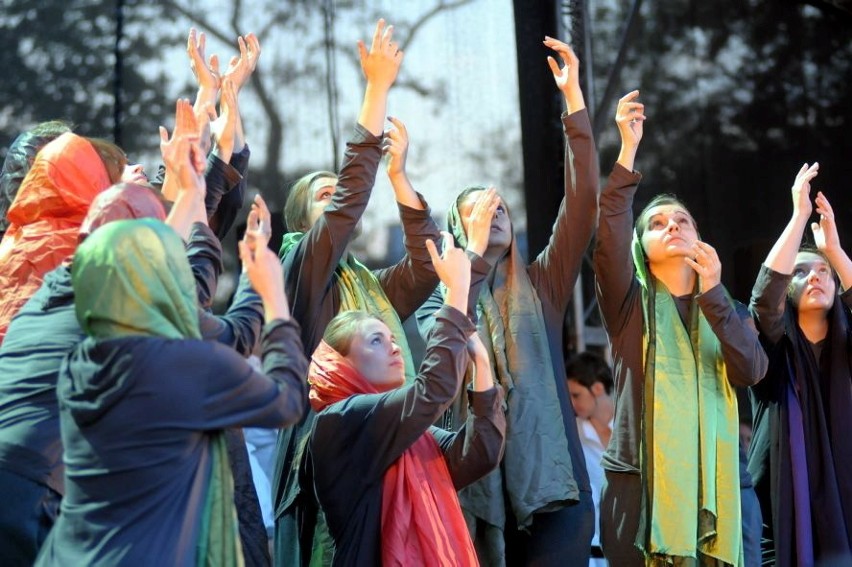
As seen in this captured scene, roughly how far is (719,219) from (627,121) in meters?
3.43

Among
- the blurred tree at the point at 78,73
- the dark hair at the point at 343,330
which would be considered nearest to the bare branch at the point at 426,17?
the blurred tree at the point at 78,73

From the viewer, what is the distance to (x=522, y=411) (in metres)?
3.62

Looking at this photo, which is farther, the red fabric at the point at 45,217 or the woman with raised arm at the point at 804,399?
the woman with raised arm at the point at 804,399

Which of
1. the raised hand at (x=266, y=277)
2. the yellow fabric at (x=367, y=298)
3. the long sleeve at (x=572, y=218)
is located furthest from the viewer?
the long sleeve at (x=572, y=218)

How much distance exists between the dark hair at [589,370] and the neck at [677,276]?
6.70 feet

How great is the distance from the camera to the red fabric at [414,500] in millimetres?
3045

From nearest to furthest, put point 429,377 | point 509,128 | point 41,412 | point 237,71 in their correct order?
1. point 41,412
2. point 429,377
3. point 237,71
4. point 509,128

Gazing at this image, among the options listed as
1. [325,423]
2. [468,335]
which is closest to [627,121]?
[468,335]

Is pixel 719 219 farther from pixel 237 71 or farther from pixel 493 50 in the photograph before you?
pixel 237 71

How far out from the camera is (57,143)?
122 inches

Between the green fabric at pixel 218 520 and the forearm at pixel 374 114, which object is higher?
the forearm at pixel 374 114

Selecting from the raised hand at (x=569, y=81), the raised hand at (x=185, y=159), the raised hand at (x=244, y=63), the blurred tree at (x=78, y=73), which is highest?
the blurred tree at (x=78, y=73)

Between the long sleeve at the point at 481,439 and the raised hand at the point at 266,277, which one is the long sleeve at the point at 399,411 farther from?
the raised hand at the point at 266,277

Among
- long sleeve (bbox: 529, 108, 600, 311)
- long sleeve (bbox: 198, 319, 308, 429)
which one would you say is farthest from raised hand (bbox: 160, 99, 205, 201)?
long sleeve (bbox: 529, 108, 600, 311)
